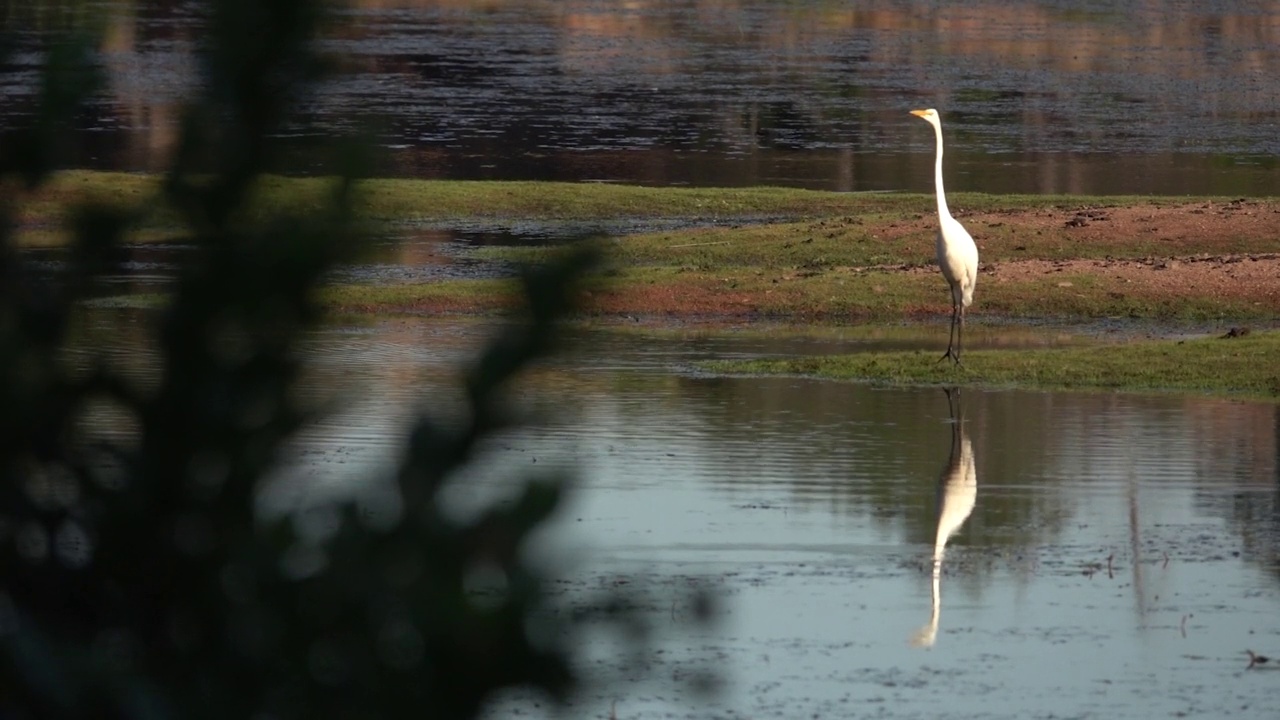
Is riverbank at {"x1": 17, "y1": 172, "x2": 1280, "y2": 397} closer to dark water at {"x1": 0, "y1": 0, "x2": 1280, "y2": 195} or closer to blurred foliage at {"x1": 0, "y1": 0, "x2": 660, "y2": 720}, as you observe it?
dark water at {"x1": 0, "y1": 0, "x2": 1280, "y2": 195}

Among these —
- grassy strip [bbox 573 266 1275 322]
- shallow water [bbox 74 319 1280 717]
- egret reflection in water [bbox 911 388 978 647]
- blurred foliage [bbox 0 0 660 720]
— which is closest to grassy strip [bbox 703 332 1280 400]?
shallow water [bbox 74 319 1280 717]

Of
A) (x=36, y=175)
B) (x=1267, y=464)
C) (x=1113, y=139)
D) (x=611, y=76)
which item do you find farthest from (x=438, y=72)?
(x=36, y=175)

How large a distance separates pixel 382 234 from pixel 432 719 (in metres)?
0.62

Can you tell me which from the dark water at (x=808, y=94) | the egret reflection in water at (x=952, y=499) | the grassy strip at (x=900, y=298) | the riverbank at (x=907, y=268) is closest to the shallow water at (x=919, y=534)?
the egret reflection in water at (x=952, y=499)

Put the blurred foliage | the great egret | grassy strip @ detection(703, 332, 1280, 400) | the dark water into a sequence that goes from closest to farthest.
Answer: the blurred foliage < grassy strip @ detection(703, 332, 1280, 400) < the great egret < the dark water

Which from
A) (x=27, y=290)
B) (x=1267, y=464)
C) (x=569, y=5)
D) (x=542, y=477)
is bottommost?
(x=569, y=5)

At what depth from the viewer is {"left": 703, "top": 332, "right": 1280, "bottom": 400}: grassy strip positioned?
14.6m

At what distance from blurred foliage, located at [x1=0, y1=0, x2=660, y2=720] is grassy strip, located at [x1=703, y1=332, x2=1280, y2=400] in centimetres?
1230

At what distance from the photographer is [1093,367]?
15016 mm

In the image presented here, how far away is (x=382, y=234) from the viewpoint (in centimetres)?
273

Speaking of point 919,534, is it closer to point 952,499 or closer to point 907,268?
point 952,499

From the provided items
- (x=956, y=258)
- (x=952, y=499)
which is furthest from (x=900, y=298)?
(x=952, y=499)

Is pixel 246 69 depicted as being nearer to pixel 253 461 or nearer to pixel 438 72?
pixel 253 461

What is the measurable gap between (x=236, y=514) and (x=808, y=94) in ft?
124
